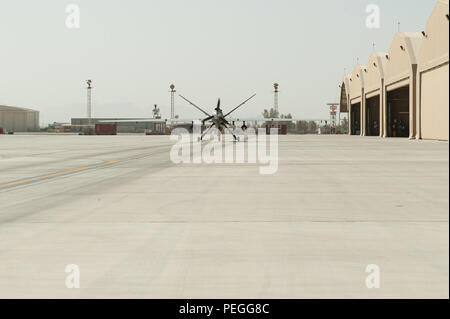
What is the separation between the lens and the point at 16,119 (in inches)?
6452

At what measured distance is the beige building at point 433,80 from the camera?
46531 millimetres

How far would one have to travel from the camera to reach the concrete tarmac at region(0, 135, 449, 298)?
16.4ft

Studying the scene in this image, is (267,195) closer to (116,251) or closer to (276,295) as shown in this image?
(116,251)

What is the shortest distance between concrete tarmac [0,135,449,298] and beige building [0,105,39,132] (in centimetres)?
15868

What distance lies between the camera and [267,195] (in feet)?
39.6

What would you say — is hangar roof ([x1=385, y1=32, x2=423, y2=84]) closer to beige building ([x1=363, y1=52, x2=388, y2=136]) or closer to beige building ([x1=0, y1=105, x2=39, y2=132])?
beige building ([x1=363, y1=52, x2=388, y2=136])

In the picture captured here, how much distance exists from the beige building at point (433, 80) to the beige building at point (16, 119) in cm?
13264

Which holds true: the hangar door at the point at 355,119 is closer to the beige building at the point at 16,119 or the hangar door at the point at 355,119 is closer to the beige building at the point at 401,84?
the beige building at the point at 401,84

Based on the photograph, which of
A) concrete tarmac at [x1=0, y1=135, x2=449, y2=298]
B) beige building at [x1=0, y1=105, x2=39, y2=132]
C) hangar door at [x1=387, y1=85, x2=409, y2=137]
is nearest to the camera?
concrete tarmac at [x1=0, y1=135, x2=449, y2=298]

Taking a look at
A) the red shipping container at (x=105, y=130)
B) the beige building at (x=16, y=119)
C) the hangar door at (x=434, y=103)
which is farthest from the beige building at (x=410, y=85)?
the beige building at (x=16, y=119)

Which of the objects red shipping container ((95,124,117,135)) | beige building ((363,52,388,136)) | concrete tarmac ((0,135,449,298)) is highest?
beige building ((363,52,388,136))

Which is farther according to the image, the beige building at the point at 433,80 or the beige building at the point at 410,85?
the beige building at the point at 410,85

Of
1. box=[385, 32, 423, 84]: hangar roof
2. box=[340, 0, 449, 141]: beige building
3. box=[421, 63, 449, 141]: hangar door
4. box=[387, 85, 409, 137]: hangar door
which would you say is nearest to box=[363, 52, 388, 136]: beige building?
box=[340, 0, 449, 141]: beige building
